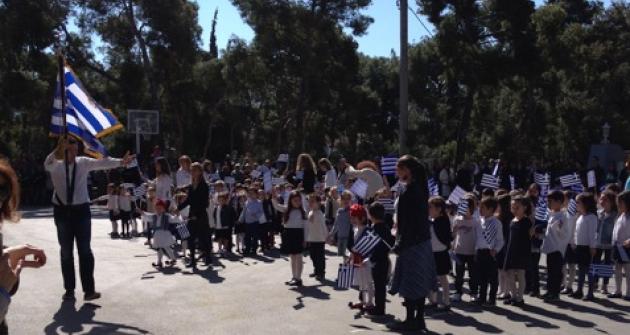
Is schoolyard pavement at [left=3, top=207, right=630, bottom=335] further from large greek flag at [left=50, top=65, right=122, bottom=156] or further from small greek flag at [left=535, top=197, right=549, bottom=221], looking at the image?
large greek flag at [left=50, top=65, right=122, bottom=156]

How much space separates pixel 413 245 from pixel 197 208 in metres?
6.05

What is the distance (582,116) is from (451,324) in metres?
31.0

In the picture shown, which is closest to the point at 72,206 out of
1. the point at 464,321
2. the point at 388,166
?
the point at 464,321

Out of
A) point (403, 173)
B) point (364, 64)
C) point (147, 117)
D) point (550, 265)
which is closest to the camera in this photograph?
point (403, 173)

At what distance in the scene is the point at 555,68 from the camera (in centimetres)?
3045

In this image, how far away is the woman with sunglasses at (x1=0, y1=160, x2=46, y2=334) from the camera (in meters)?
3.57

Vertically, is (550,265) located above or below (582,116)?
→ below

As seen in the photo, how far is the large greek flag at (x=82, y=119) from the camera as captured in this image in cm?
995

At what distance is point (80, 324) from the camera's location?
8.19 meters

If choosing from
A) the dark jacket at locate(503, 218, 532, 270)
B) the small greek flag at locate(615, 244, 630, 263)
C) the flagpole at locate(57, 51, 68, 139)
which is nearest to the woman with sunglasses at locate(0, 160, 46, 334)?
the flagpole at locate(57, 51, 68, 139)

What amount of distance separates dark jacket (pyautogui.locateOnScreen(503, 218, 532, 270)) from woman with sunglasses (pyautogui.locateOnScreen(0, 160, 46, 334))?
750cm

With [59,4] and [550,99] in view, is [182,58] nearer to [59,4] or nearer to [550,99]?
[59,4]

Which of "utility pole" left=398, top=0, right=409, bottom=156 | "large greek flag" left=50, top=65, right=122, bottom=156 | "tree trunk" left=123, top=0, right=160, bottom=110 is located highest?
"tree trunk" left=123, top=0, right=160, bottom=110

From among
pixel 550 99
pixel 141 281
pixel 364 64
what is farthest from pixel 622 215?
pixel 364 64
